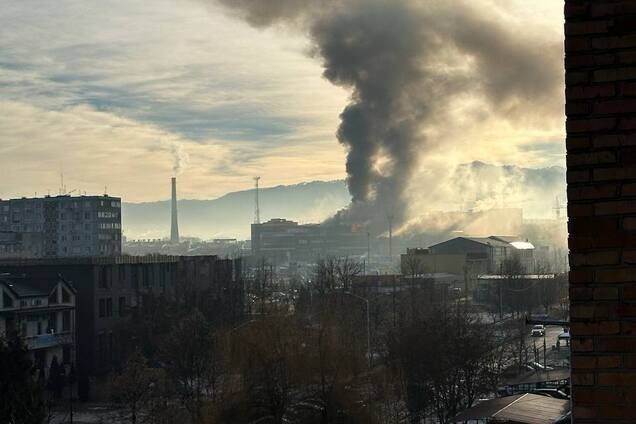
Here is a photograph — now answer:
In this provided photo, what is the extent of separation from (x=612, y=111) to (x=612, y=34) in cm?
33

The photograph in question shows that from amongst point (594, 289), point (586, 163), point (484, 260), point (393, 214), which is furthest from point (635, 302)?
point (393, 214)

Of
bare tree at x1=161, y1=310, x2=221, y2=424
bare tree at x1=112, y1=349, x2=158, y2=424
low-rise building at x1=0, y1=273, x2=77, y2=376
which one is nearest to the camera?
bare tree at x1=112, y1=349, x2=158, y2=424

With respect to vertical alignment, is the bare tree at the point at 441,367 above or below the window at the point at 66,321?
below

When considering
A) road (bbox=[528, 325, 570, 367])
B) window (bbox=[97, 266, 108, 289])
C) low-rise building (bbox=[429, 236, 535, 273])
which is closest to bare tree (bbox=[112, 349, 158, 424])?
window (bbox=[97, 266, 108, 289])

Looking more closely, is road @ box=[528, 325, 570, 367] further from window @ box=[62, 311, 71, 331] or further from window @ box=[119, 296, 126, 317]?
window @ box=[62, 311, 71, 331]

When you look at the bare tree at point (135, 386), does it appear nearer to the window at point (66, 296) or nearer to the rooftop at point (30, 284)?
the rooftop at point (30, 284)

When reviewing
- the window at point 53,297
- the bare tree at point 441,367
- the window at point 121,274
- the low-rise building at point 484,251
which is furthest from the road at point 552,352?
the low-rise building at point 484,251

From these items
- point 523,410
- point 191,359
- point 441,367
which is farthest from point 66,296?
point 523,410

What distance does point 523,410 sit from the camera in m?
22.4

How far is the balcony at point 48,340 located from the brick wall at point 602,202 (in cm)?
4318

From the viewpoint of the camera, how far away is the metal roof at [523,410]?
2139cm

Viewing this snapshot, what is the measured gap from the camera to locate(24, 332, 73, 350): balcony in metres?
45.1

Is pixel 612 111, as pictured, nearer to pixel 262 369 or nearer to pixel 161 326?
pixel 262 369

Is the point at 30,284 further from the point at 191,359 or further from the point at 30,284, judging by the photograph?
the point at 191,359
